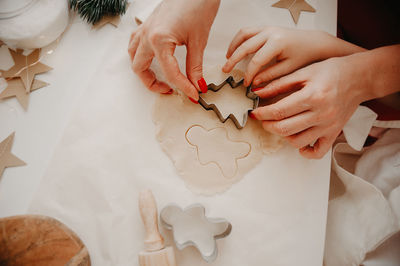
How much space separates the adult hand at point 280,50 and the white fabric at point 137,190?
24 centimetres

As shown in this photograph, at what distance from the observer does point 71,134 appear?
76 centimetres

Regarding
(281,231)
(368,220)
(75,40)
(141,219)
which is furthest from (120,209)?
(368,220)

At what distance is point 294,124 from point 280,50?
0.21 meters

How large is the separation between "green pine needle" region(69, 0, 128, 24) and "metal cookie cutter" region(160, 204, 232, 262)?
0.64m

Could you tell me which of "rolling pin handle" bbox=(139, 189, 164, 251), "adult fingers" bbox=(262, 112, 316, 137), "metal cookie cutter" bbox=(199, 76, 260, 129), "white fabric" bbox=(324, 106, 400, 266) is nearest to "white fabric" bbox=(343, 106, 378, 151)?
"white fabric" bbox=(324, 106, 400, 266)

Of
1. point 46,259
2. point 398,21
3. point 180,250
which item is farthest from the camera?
point 398,21

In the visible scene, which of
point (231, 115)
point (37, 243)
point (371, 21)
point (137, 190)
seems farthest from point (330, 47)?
point (37, 243)

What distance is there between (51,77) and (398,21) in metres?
1.10

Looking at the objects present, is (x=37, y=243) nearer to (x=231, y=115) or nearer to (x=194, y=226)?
(x=194, y=226)

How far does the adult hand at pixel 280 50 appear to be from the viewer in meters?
0.71

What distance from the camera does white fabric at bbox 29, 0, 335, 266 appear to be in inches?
28.4

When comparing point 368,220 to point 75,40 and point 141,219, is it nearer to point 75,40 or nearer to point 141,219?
point 141,219

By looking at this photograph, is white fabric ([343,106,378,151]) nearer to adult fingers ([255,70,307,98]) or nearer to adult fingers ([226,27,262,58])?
adult fingers ([255,70,307,98])

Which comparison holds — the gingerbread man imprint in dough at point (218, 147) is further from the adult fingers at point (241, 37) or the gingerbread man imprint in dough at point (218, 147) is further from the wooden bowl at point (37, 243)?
the wooden bowl at point (37, 243)
